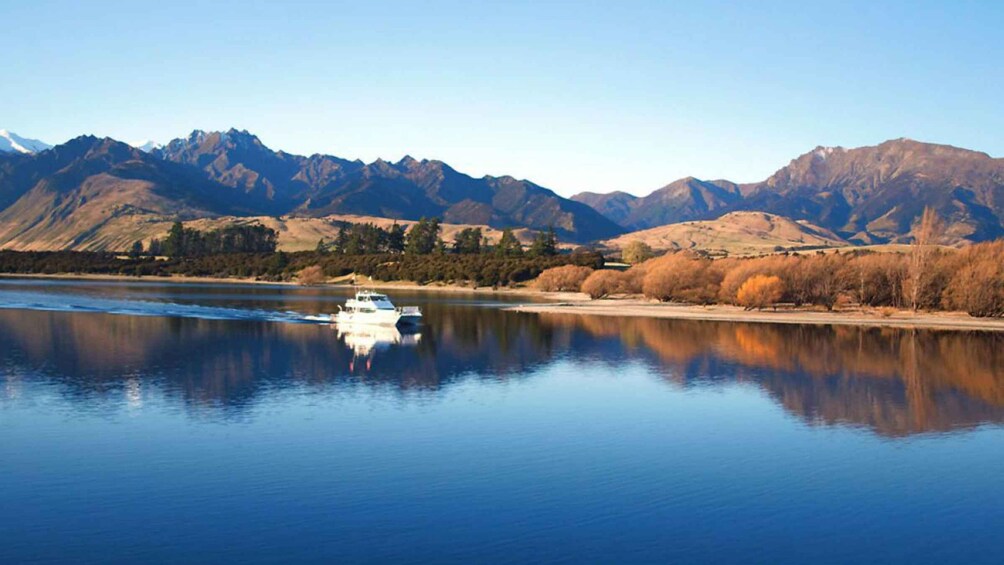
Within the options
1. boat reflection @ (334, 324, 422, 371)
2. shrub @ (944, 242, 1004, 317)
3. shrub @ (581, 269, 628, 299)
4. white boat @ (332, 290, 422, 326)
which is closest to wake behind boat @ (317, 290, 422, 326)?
white boat @ (332, 290, 422, 326)

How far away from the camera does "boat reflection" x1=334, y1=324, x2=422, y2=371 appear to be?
6153 cm

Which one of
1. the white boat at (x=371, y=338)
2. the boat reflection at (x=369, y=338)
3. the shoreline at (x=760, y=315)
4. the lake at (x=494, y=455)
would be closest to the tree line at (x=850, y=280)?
the shoreline at (x=760, y=315)

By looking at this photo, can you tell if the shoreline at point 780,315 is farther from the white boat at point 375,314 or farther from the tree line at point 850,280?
the white boat at point 375,314

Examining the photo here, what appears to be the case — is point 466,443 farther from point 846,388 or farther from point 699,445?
point 846,388

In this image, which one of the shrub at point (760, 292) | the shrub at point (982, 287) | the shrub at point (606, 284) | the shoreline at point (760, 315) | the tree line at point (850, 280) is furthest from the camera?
the shrub at point (606, 284)

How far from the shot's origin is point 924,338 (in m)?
78.3

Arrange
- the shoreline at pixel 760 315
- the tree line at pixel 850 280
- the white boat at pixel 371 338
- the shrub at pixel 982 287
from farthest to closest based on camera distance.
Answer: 1. the tree line at pixel 850 280
2. the shrub at pixel 982 287
3. the shoreline at pixel 760 315
4. the white boat at pixel 371 338

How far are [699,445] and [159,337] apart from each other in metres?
50.5

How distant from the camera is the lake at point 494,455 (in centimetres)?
2330

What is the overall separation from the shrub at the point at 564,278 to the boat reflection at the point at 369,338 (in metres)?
84.0

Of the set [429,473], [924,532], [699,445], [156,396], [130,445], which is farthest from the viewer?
[156,396]

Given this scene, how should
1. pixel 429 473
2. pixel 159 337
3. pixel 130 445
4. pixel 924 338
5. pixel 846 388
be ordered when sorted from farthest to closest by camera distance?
pixel 924 338 < pixel 159 337 < pixel 846 388 < pixel 130 445 < pixel 429 473

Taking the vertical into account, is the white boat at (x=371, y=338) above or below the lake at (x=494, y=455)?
above

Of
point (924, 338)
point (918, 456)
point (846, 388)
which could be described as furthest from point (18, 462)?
Answer: point (924, 338)
